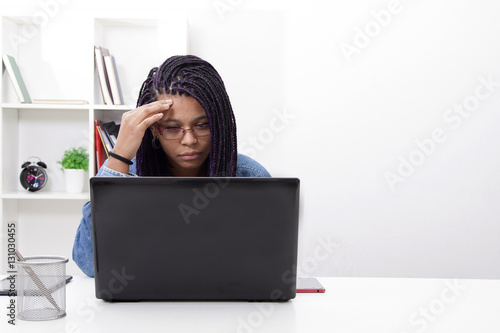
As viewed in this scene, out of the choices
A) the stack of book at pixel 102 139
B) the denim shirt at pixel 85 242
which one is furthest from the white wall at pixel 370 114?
the denim shirt at pixel 85 242

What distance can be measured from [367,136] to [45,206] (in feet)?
5.83

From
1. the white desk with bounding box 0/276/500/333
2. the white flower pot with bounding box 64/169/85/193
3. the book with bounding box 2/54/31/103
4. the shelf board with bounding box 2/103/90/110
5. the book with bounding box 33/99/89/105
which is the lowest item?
the white desk with bounding box 0/276/500/333

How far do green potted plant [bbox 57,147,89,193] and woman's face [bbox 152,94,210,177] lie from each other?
124 centimetres

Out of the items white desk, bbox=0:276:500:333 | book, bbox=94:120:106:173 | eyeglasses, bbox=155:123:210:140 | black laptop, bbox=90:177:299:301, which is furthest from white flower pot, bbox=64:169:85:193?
black laptop, bbox=90:177:299:301

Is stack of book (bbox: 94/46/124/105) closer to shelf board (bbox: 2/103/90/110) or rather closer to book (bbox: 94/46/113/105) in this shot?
book (bbox: 94/46/113/105)

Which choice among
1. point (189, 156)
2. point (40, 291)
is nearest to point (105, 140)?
point (189, 156)

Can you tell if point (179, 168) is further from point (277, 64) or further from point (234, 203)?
point (277, 64)

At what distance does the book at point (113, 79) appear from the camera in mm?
2727

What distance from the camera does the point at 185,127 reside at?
1.63 metres

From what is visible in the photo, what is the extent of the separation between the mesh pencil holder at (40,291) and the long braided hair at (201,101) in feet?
2.29

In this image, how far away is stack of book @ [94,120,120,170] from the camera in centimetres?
273

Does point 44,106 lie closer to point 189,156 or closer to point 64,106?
point 64,106

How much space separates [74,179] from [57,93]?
47cm

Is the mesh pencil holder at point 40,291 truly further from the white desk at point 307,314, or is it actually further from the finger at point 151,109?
the finger at point 151,109
